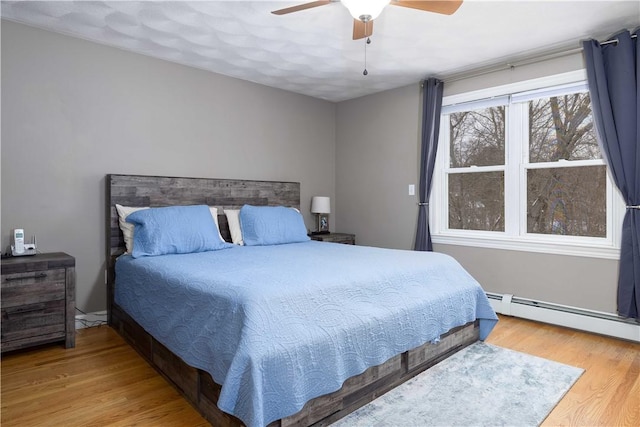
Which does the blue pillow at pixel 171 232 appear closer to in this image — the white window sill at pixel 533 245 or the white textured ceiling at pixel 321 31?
the white textured ceiling at pixel 321 31

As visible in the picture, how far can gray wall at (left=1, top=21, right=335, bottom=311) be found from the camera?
2.90 meters

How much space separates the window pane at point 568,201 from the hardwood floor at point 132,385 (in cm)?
94

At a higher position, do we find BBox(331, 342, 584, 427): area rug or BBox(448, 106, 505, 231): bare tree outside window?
BBox(448, 106, 505, 231): bare tree outside window

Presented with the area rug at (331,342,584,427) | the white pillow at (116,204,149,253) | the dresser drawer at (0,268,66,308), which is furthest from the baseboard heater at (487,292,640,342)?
the dresser drawer at (0,268,66,308)

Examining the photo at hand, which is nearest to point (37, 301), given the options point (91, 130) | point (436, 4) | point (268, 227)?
point (91, 130)

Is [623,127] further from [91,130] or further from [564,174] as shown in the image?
[91,130]

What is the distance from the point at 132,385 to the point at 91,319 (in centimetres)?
138

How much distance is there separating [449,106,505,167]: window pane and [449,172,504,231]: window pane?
0.15 metres

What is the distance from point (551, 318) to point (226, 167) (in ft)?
11.2

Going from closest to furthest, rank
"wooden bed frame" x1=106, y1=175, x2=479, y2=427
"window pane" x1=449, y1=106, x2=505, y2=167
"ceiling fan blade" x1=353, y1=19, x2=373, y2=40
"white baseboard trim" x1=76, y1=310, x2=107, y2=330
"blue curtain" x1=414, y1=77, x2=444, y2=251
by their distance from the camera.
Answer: "wooden bed frame" x1=106, y1=175, x2=479, y2=427, "ceiling fan blade" x1=353, y1=19, x2=373, y2=40, "white baseboard trim" x1=76, y1=310, x2=107, y2=330, "window pane" x1=449, y1=106, x2=505, y2=167, "blue curtain" x1=414, y1=77, x2=444, y2=251

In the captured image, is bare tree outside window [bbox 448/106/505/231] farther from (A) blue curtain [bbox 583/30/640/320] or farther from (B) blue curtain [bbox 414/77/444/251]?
(A) blue curtain [bbox 583/30/640/320]

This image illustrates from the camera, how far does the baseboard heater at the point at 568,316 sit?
2.93 meters

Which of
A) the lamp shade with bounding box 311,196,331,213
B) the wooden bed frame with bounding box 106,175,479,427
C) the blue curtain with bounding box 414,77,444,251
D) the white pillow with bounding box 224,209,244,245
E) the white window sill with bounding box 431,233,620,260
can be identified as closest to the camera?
the wooden bed frame with bounding box 106,175,479,427

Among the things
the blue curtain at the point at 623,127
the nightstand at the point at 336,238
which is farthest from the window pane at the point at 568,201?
the nightstand at the point at 336,238
